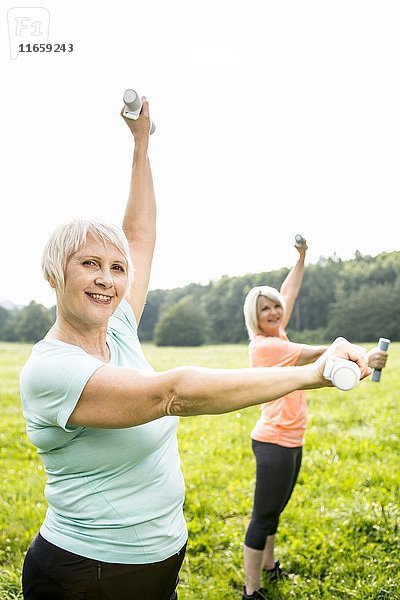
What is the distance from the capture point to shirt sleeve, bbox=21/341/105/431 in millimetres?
1502

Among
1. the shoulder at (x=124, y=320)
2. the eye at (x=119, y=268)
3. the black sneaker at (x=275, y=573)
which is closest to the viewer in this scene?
the eye at (x=119, y=268)

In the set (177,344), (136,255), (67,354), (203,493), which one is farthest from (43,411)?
(177,344)

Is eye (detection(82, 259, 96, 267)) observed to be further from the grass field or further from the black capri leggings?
the grass field

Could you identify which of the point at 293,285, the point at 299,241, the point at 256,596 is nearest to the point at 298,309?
the point at 293,285

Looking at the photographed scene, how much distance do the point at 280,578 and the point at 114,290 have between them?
2928 mm

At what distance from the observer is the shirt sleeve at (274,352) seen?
352 cm

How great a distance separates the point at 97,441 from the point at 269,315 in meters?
2.16

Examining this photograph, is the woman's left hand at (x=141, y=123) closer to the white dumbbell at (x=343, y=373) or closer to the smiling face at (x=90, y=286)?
the smiling face at (x=90, y=286)

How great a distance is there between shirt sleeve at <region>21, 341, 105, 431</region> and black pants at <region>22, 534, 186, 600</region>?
0.46m

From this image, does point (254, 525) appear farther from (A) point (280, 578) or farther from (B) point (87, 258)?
(B) point (87, 258)

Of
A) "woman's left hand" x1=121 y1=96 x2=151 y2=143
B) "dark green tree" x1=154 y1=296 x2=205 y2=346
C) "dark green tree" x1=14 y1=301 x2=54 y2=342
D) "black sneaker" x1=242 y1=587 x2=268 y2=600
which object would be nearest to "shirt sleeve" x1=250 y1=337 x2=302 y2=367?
"black sneaker" x1=242 y1=587 x2=268 y2=600

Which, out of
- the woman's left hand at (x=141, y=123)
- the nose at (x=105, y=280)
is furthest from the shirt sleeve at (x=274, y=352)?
the nose at (x=105, y=280)

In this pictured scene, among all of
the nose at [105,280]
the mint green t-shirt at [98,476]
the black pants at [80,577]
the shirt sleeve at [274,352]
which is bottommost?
the black pants at [80,577]

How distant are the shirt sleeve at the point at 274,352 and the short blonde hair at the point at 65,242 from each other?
200cm
